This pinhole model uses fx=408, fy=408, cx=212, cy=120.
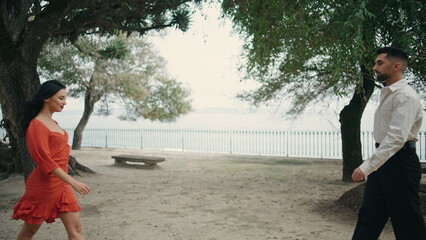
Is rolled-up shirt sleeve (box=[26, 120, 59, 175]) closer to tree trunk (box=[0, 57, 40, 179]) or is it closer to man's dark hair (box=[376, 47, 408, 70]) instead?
man's dark hair (box=[376, 47, 408, 70])

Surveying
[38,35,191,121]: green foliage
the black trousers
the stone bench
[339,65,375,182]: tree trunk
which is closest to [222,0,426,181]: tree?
[339,65,375,182]: tree trunk

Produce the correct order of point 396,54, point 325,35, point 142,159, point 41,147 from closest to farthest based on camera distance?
1. point 41,147
2. point 396,54
3. point 325,35
4. point 142,159

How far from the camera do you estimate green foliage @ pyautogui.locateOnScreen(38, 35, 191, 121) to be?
2223 cm

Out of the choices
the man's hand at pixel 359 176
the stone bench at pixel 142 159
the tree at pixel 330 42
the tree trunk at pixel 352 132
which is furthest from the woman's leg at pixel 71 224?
the stone bench at pixel 142 159

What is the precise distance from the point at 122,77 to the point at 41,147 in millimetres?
20010

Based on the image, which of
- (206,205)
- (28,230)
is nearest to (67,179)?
(28,230)

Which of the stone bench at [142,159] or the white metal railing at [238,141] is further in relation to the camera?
the white metal railing at [238,141]

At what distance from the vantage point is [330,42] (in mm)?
8344

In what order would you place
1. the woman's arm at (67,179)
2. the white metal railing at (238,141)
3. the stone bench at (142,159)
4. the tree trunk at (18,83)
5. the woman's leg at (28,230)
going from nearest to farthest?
the woman's arm at (67,179) → the woman's leg at (28,230) → the tree trunk at (18,83) → the stone bench at (142,159) → the white metal railing at (238,141)

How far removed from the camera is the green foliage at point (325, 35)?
6.65 m

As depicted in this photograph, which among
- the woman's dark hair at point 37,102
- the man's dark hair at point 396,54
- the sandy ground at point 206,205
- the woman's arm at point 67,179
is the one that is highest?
the man's dark hair at point 396,54

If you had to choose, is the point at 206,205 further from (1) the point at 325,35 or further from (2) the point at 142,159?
(2) the point at 142,159

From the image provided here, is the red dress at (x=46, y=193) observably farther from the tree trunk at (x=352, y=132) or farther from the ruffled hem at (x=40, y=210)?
the tree trunk at (x=352, y=132)

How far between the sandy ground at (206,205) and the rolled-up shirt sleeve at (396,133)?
2.60 meters
